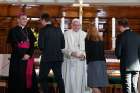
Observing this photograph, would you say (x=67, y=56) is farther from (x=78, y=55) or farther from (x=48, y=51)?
(x=48, y=51)

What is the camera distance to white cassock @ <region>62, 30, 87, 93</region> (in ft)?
24.9

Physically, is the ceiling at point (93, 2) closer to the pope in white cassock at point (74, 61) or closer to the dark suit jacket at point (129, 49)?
the pope in white cassock at point (74, 61)

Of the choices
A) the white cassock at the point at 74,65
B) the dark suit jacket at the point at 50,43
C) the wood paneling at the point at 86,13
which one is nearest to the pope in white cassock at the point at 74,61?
the white cassock at the point at 74,65

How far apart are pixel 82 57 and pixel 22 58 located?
41.0 inches

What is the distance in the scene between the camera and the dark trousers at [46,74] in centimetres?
727

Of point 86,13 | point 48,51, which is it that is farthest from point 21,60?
point 86,13

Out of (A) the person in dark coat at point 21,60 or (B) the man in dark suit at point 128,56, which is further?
(A) the person in dark coat at point 21,60

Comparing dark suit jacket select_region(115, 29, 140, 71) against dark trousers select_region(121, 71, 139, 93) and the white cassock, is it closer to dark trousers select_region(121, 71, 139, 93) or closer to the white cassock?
dark trousers select_region(121, 71, 139, 93)

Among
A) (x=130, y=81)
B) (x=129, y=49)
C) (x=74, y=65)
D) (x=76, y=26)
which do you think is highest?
(x=76, y=26)

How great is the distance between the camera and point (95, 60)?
7258 mm

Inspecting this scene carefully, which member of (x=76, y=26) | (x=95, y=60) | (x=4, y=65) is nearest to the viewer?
(x=95, y=60)

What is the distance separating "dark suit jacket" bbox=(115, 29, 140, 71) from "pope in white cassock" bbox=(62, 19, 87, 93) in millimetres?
829

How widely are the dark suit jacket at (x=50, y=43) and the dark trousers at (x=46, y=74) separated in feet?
0.33

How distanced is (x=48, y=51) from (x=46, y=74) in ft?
1.28
